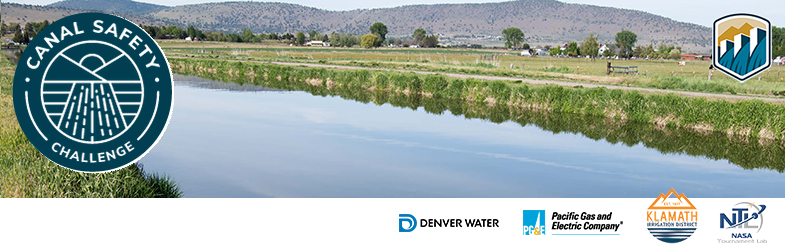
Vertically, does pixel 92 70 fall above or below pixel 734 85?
above

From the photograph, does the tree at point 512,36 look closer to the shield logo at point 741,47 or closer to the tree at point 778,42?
the tree at point 778,42

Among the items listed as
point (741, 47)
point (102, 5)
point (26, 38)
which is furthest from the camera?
point (102, 5)

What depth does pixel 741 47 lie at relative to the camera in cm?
1736

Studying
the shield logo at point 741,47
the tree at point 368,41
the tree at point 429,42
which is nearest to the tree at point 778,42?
the shield logo at point 741,47

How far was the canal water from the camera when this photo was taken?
44.6 ft

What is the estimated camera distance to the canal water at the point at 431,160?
13586 mm

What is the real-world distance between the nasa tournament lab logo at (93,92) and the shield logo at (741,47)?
1412 centimetres
